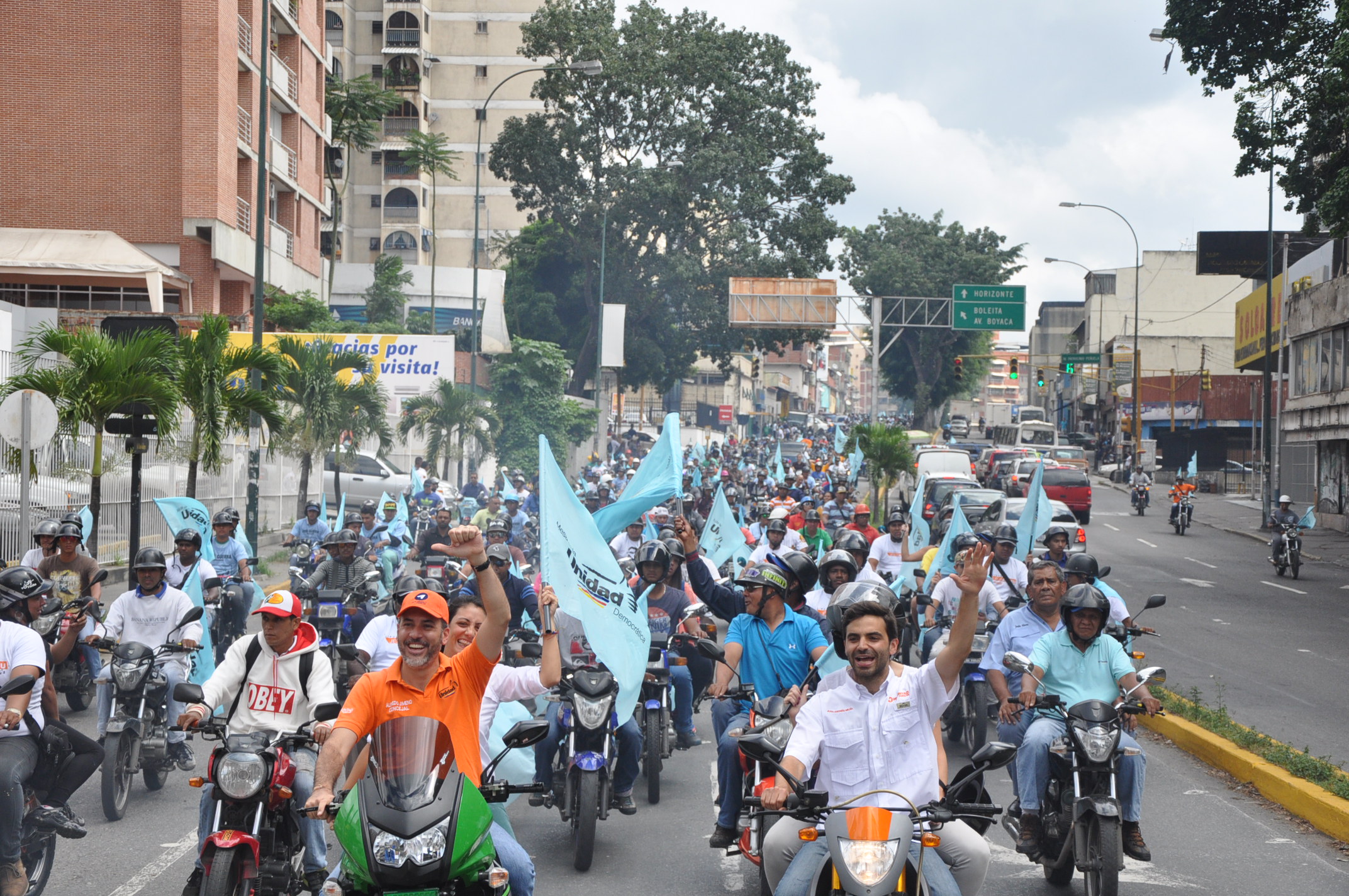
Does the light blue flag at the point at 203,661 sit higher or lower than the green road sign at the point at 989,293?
lower

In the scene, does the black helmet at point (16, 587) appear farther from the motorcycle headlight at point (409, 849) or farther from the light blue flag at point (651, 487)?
the motorcycle headlight at point (409, 849)

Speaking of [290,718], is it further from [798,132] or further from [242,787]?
[798,132]

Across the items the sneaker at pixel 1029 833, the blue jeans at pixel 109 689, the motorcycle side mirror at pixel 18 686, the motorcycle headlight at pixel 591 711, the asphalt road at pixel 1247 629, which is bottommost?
the asphalt road at pixel 1247 629

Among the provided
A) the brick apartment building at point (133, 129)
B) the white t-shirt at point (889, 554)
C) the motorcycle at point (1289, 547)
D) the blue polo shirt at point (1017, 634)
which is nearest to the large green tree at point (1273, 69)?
the motorcycle at point (1289, 547)

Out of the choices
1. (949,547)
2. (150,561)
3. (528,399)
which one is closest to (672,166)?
(528,399)

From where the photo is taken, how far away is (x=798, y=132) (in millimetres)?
49688

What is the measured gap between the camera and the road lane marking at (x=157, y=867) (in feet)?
21.8

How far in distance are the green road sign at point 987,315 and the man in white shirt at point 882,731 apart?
47.7m

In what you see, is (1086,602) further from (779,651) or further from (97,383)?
(97,383)

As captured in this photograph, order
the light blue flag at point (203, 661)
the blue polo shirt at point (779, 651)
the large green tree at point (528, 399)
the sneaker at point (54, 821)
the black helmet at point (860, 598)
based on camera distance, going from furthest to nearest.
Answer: the large green tree at point (528, 399)
the light blue flag at point (203, 661)
the blue polo shirt at point (779, 651)
the sneaker at point (54, 821)
the black helmet at point (860, 598)

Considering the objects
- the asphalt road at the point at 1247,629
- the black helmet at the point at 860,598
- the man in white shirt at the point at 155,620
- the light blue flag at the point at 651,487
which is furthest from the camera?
the asphalt road at the point at 1247,629

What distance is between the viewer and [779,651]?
23.6 ft

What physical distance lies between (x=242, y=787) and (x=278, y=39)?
4077 centimetres

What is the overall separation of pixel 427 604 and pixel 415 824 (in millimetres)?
926
